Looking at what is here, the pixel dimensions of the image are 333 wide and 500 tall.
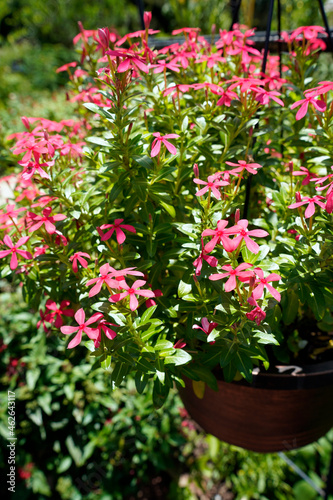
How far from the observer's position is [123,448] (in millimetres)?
2205

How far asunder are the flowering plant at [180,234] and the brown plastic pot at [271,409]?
7 centimetres

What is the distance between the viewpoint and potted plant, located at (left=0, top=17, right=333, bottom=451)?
25.8 inches

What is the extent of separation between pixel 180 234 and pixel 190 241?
12cm

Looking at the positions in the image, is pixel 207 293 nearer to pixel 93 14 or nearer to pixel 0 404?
pixel 0 404

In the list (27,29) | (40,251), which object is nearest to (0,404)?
(40,251)

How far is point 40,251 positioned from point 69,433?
1.52 m

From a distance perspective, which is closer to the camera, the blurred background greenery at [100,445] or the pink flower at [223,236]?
the pink flower at [223,236]

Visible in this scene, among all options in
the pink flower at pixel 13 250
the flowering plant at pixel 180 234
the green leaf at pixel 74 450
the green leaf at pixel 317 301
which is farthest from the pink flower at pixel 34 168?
the green leaf at pixel 74 450

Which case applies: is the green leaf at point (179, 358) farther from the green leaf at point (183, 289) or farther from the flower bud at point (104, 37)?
the flower bud at point (104, 37)

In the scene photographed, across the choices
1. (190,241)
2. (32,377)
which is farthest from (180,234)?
(32,377)

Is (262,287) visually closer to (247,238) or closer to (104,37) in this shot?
(247,238)

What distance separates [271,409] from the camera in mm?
866

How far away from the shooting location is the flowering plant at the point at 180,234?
65 cm

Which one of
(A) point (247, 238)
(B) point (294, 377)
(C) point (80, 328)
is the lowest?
(B) point (294, 377)
